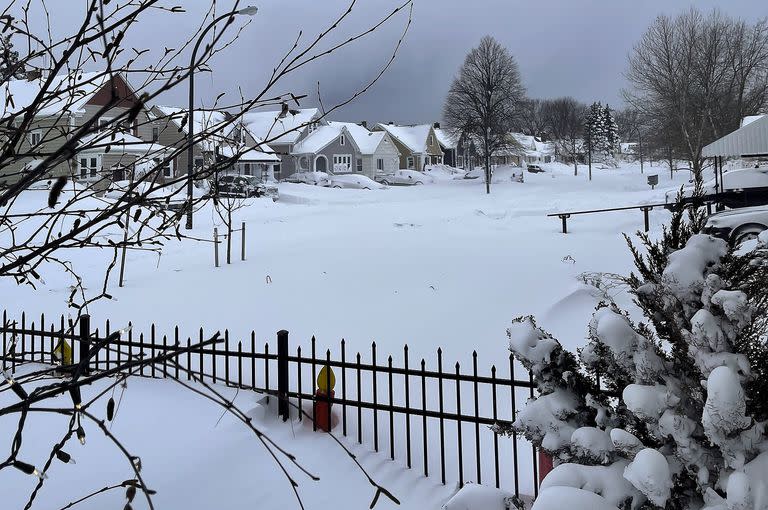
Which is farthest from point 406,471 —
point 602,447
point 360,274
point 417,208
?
point 417,208

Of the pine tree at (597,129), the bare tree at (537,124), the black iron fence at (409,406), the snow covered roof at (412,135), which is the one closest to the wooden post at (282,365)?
the black iron fence at (409,406)

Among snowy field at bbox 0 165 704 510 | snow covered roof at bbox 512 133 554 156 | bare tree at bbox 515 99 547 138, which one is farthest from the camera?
bare tree at bbox 515 99 547 138

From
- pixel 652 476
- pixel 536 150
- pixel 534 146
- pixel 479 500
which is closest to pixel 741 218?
pixel 479 500

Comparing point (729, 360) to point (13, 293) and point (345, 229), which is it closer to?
point (13, 293)

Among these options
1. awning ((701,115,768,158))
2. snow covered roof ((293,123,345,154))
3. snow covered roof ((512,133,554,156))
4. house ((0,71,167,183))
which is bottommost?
house ((0,71,167,183))

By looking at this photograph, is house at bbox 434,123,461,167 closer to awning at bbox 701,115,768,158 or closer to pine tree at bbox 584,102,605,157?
pine tree at bbox 584,102,605,157

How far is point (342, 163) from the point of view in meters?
65.4

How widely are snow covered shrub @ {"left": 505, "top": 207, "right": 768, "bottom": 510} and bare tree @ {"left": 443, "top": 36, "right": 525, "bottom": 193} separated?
47211mm

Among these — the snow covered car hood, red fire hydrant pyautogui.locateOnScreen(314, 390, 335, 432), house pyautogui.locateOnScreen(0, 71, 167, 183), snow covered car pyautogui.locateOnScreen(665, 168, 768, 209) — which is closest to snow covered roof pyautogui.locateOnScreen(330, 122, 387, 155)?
snow covered car pyautogui.locateOnScreen(665, 168, 768, 209)

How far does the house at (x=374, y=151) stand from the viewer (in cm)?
6725

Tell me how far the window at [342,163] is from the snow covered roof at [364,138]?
1.97 meters

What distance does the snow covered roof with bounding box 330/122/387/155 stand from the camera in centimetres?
6712

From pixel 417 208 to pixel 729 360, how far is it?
96.8ft

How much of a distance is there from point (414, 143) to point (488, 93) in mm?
27537
